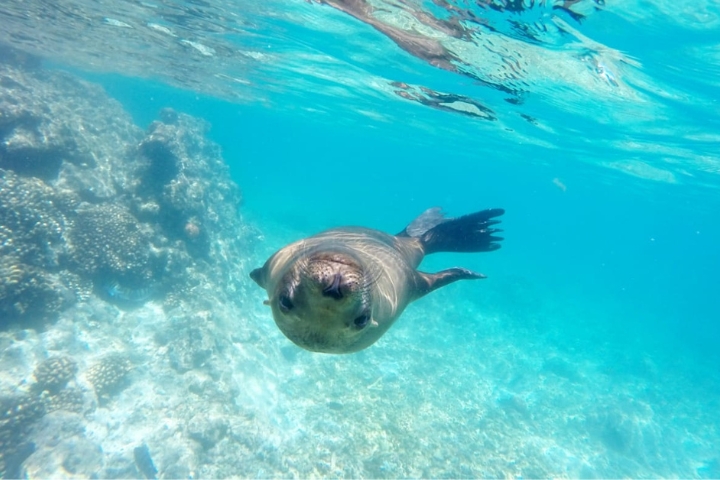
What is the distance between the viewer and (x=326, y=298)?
1.83 metres

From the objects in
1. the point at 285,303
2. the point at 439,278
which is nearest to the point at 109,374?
the point at 439,278

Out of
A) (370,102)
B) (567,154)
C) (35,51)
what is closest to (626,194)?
(567,154)

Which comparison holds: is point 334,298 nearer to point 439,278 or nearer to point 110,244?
point 439,278

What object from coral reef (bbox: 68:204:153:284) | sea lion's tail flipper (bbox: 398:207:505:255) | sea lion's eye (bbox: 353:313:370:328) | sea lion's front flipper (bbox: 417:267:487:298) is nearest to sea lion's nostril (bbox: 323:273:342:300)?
sea lion's eye (bbox: 353:313:370:328)

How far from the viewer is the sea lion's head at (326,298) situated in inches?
71.1

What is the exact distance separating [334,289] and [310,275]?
5.0 inches

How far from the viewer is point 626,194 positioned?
40.7 meters

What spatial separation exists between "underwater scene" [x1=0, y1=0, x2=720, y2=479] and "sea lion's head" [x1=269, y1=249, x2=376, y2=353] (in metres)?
0.01

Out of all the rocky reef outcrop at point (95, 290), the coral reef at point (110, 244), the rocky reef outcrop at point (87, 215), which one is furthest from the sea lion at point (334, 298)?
the coral reef at point (110, 244)

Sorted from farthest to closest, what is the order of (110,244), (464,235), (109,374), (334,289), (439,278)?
(110,244)
(109,374)
(464,235)
(439,278)
(334,289)

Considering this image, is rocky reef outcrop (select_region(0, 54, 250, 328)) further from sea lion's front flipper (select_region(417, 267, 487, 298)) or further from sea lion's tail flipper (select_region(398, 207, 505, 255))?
sea lion's front flipper (select_region(417, 267, 487, 298))

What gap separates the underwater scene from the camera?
895cm

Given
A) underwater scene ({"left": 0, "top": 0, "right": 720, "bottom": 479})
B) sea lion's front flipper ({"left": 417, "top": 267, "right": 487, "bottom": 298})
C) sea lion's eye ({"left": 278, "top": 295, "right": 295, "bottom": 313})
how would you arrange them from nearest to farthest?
1. sea lion's eye ({"left": 278, "top": 295, "right": 295, "bottom": 313})
2. sea lion's front flipper ({"left": 417, "top": 267, "right": 487, "bottom": 298})
3. underwater scene ({"left": 0, "top": 0, "right": 720, "bottom": 479})

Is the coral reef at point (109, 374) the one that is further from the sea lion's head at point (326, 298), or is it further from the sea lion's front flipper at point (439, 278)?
the sea lion's head at point (326, 298)
